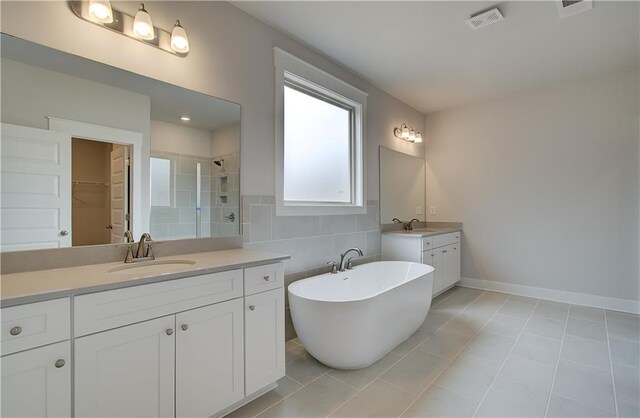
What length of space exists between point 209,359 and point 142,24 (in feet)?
6.06

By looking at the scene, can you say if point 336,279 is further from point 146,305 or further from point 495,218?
point 495,218

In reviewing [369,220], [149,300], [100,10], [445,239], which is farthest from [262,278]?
[445,239]

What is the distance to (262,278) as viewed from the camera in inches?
68.2

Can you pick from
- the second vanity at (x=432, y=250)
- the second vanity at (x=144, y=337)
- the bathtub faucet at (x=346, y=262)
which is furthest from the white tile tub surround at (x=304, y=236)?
the second vanity at (x=144, y=337)

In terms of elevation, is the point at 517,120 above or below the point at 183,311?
above

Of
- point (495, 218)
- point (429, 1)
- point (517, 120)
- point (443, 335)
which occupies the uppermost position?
point (429, 1)

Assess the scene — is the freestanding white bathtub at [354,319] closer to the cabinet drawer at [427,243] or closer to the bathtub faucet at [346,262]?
the bathtub faucet at [346,262]

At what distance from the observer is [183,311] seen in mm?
1397

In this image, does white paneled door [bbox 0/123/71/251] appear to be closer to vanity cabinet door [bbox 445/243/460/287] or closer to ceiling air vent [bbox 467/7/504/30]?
ceiling air vent [bbox 467/7/504/30]

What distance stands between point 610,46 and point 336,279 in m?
3.34

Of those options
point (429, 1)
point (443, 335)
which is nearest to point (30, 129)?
point (429, 1)

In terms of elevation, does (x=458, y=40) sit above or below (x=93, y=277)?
above

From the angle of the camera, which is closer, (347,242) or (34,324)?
(34,324)

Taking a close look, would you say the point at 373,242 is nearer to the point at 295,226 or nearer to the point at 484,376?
the point at 295,226
